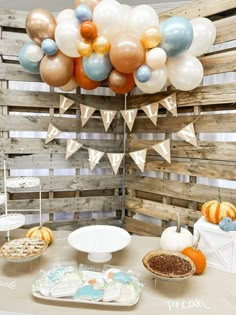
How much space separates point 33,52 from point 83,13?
0.44 m

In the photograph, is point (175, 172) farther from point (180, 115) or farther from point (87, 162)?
point (87, 162)

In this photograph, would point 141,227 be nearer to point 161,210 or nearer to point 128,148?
point 161,210

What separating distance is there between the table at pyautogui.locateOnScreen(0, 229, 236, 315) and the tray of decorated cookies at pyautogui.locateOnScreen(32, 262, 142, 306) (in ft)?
0.09

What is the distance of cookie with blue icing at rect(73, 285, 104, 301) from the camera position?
1.06 metres

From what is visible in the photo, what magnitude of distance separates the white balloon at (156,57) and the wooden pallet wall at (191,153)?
1.63ft

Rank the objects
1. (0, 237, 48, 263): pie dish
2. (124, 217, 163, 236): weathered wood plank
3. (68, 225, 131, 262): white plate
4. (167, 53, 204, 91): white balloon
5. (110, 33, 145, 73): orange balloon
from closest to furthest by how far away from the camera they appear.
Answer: (0, 237, 48, 263): pie dish < (68, 225, 131, 262): white plate < (110, 33, 145, 73): orange balloon < (167, 53, 204, 91): white balloon < (124, 217, 163, 236): weathered wood plank

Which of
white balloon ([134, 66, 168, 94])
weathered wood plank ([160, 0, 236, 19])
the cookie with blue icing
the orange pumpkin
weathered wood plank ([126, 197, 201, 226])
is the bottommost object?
the cookie with blue icing

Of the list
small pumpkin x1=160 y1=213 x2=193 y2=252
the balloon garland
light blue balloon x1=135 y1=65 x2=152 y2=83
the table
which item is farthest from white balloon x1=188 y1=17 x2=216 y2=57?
the table

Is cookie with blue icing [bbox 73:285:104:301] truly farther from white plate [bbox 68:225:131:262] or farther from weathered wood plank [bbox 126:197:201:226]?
weathered wood plank [bbox 126:197:201:226]

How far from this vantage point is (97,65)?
171 centimetres

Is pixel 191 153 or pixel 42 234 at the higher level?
pixel 191 153

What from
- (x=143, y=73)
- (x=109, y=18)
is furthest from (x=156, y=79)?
(x=109, y=18)

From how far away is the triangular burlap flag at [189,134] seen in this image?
2.00m

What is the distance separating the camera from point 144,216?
250 centimetres
